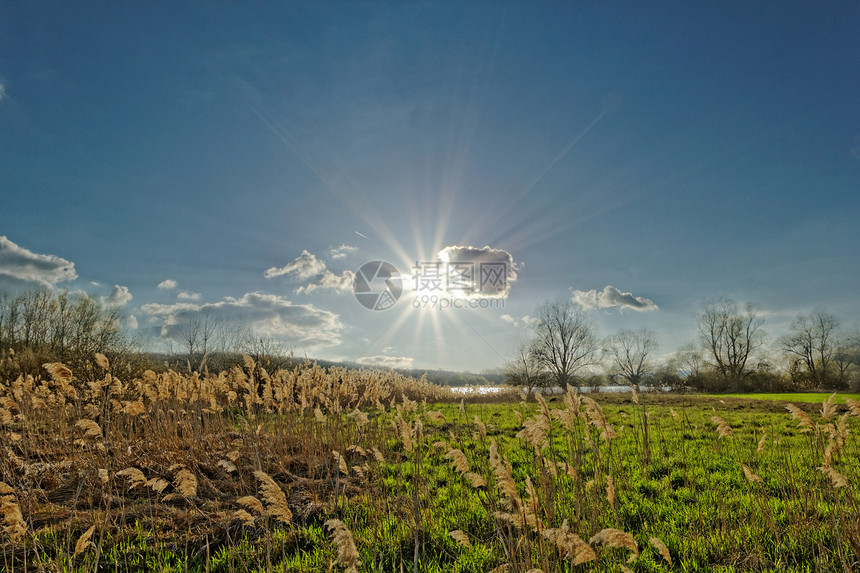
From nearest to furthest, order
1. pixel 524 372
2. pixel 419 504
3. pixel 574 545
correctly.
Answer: pixel 574 545, pixel 419 504, pixel 524 372

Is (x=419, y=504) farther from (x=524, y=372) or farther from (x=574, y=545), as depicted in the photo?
(x=524, y=372)

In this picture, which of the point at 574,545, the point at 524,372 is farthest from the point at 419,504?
the point at 524,372

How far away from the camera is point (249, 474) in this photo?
23.3ft

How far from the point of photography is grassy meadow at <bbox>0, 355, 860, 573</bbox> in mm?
3578

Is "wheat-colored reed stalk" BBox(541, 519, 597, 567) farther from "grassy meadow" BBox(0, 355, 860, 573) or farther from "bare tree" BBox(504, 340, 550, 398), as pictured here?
"bare tree" BBox(504, 340, 550, 398)

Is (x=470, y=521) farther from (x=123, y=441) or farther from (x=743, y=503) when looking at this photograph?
(x=123, y=441)

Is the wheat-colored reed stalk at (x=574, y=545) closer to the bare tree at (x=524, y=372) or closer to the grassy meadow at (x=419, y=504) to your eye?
the grassy meadow at (x=419, y=504)

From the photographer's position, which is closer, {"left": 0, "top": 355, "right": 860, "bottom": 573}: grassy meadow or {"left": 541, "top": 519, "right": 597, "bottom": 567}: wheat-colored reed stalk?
{"left": 541, "top": 519, "right": 597, "bottom": 567}: wheat-colored reed stalk

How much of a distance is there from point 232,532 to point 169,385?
5.14 metres

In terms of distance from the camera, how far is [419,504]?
442cm

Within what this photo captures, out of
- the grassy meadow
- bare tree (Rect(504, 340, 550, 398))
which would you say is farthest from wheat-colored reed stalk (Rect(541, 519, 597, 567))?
bare tree (Rect(504, 340, 550, 398))

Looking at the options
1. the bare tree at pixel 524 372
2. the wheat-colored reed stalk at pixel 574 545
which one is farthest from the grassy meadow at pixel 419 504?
the bare tree at pixel 524 372

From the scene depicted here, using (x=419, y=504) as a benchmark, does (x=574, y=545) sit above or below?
above

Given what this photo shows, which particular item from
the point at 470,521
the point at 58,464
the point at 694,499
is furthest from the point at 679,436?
the point at 58,464
